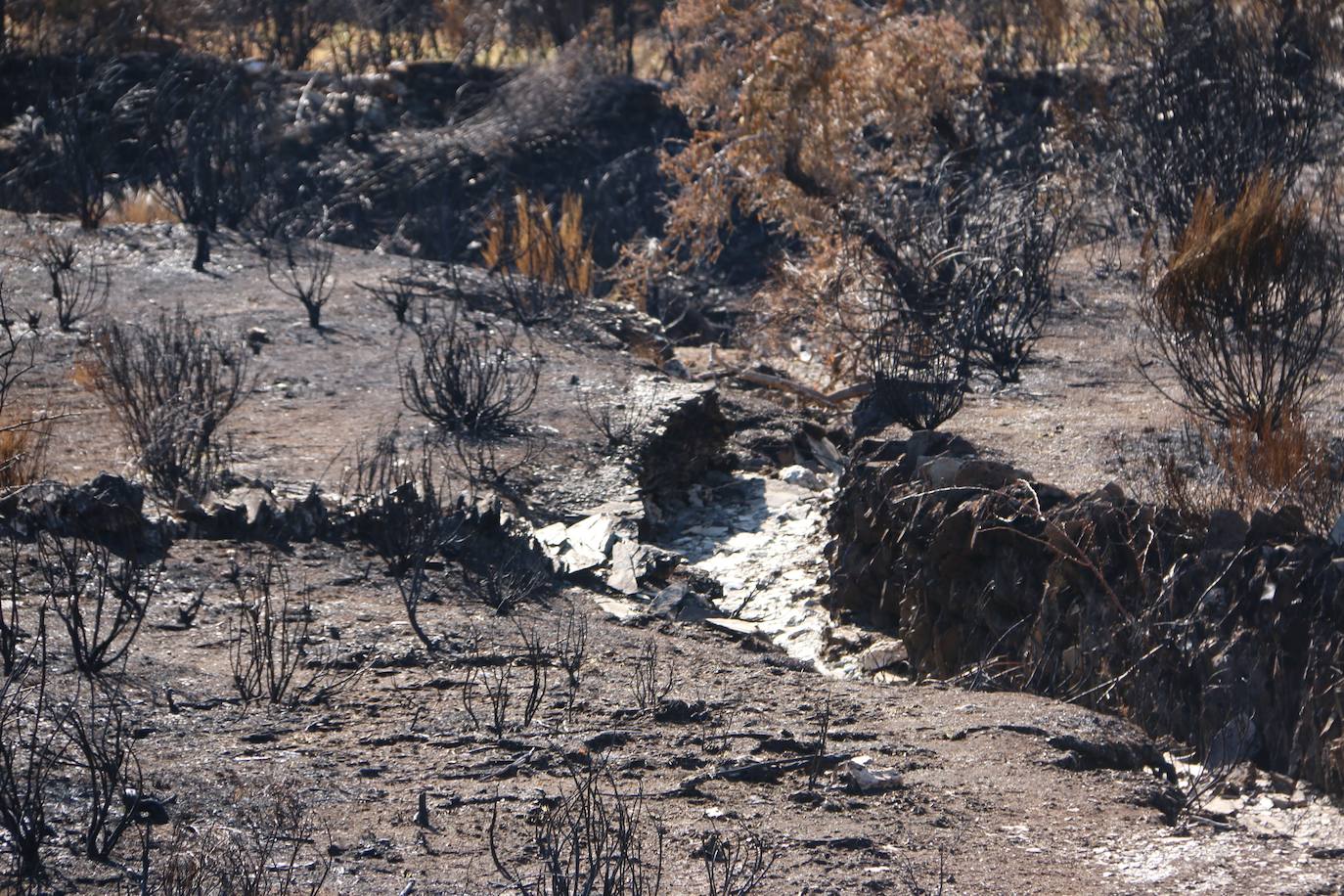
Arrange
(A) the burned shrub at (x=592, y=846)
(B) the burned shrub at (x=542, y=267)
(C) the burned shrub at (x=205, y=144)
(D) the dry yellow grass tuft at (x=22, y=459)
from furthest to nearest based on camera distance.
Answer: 1. (C) the burned shrub at (x=205, y=144)
2. (B) the burned shrub at (x=542, y=267)
3. (D) the dry yellow grass tuft at (x=22, y=459)
4. (A) the burned shrub at (x=592, y=846)

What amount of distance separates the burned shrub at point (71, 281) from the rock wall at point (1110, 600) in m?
5.49

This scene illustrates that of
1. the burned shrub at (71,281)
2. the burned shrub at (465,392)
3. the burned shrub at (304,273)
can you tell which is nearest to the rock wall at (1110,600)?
the burned shrub at (465,392)

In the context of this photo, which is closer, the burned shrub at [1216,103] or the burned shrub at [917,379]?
the burned shrub at [917,379]

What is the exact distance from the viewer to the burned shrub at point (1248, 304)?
263 inches

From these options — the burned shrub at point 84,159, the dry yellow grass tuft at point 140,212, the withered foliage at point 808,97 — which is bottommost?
the dry yellow grass tuft at point 140,212

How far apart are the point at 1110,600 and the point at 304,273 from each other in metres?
7.87

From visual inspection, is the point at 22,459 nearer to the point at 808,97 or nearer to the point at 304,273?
the point at 304,273

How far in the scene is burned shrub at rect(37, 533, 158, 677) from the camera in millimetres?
4281

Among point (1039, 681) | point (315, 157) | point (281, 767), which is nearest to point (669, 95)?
point (315, 157)

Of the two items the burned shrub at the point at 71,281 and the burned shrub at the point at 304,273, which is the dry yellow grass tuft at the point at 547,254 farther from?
the burned shrub at the point at 71,281

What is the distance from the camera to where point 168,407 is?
6.88m

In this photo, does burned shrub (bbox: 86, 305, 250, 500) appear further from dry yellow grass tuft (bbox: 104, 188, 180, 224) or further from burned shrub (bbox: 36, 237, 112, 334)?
dry yellow grass tuft (bbox: 104, 188, 180, 224)

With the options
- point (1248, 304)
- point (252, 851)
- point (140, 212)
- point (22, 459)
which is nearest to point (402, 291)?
point (140, 212)

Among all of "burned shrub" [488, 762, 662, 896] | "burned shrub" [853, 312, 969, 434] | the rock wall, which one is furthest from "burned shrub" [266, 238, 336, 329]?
"burned shrub" [488, 762, 662, 896]
